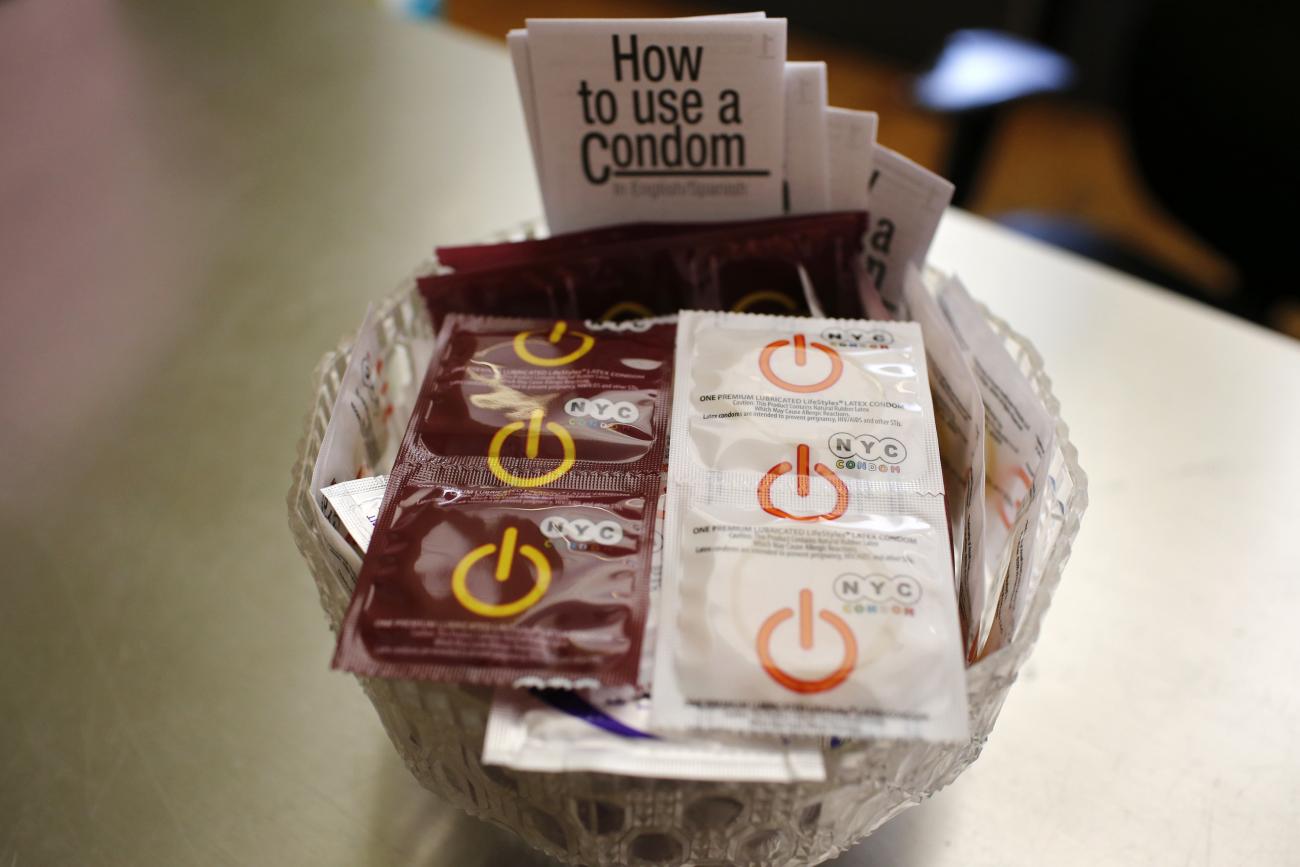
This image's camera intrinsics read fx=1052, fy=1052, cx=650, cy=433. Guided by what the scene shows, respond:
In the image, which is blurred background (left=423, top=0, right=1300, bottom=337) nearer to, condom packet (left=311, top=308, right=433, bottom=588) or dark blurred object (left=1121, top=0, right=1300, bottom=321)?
dark blurred object (left=1121, top=0, right=1300, bottom=321)

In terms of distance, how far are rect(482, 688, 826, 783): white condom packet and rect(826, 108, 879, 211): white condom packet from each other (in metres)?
0.40

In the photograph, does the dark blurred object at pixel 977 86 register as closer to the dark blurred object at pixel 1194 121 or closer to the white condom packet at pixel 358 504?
the dark blurred object at pixel 1194 121

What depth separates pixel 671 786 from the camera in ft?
1.52

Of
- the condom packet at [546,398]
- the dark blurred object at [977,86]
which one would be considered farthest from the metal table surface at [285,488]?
the dark blurred object at [977,86]

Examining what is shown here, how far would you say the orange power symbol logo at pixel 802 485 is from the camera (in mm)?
557

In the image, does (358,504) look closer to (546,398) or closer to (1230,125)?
(546,398)

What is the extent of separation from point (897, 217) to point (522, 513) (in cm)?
34

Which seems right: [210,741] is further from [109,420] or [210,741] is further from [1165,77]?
[1165,77]

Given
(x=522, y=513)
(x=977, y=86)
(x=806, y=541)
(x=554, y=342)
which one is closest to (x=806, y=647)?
(x=806, y=541)

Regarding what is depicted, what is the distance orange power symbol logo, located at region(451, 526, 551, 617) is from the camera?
516mm

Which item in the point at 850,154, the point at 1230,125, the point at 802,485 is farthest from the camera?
the point at 1230,125

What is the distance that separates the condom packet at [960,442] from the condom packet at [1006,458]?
11 mm

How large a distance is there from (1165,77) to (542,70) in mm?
939

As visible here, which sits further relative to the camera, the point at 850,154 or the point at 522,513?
the point at 850,154
